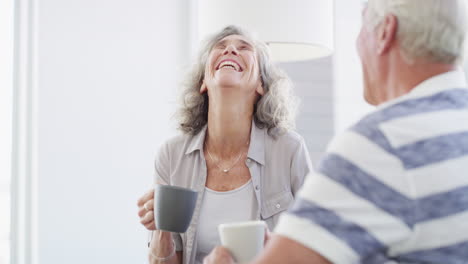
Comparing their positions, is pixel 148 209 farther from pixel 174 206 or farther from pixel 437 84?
pixel 437 84

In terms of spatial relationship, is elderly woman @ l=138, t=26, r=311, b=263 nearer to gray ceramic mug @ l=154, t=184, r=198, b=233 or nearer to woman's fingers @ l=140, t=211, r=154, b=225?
woman's fingers @ l=140, t=211, r=154, b=225

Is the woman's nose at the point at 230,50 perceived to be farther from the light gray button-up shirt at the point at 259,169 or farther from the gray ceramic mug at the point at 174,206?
the gray ceramic mug at the point at 174,206

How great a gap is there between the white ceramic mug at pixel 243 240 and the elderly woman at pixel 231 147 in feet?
2.61

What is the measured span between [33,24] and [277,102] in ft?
5.80

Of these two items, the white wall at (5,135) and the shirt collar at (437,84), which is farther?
the white wall at (5,135)

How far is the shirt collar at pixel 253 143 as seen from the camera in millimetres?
2082

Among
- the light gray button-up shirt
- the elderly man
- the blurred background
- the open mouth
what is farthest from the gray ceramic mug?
the blurred background

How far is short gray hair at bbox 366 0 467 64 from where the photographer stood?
3.20 ft

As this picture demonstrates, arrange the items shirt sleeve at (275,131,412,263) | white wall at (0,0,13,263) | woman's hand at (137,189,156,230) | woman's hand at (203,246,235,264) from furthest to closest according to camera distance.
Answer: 1. white wall at (0,0,13,263)
2. woman's hand at (137,189,156,230)
3. woman's hand at (203,246,235,264)
4. shirt sleeve at (275,131,412,263)

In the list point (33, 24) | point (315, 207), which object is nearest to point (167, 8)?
point (33, 24)

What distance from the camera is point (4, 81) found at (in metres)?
3.31

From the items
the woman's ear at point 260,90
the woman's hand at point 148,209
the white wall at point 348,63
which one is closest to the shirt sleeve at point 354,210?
the woman's hand at point 148,209

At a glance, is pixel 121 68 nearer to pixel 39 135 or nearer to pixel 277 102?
pixel 39 135

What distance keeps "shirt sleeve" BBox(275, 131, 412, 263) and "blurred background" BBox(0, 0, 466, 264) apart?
8.32 ft
